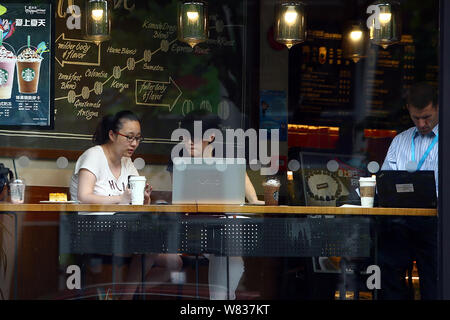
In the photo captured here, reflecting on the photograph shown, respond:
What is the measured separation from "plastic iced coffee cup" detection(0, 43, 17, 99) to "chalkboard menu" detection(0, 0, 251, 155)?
1.63 feet

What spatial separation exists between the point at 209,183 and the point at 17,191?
1138 millimetres

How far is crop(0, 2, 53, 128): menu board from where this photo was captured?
5832 mm

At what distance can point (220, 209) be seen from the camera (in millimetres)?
4848

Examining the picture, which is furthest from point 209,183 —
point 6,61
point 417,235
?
point 6,61

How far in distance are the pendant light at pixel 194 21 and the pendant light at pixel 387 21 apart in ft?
4.20

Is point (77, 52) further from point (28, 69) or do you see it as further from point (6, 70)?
point (6, 70)

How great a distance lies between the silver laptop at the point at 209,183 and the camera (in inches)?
191

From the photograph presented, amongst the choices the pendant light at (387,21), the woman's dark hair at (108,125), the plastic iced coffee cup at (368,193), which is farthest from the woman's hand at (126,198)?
the pendant light at (387,21)

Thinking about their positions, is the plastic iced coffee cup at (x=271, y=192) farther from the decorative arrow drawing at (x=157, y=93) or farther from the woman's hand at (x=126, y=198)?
the decorative arrow drawing at (x=157, y=93)

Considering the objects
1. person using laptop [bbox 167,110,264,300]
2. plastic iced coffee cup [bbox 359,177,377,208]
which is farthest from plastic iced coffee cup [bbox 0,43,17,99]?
plastic iced coffee cup [bbox 359,177,377,208]

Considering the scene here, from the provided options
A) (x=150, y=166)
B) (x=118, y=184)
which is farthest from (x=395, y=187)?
(x=150, y=166)

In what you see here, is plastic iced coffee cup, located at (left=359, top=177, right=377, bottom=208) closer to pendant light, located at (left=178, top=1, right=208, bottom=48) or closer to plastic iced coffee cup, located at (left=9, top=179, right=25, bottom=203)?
pendant light, located at (left=178, top=1, right=208, bottom=48)

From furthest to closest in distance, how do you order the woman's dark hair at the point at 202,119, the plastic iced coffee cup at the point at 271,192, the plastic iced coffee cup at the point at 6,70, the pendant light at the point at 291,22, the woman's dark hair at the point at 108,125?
the woman's dark hair at the point at 202,119, the pendant light at the point at 291,22, the plastic iced coffee cup at the point at 6,70, the woman's dark hair at the point at 108,125, the plastic iced coffee cup at the point at 271,192
